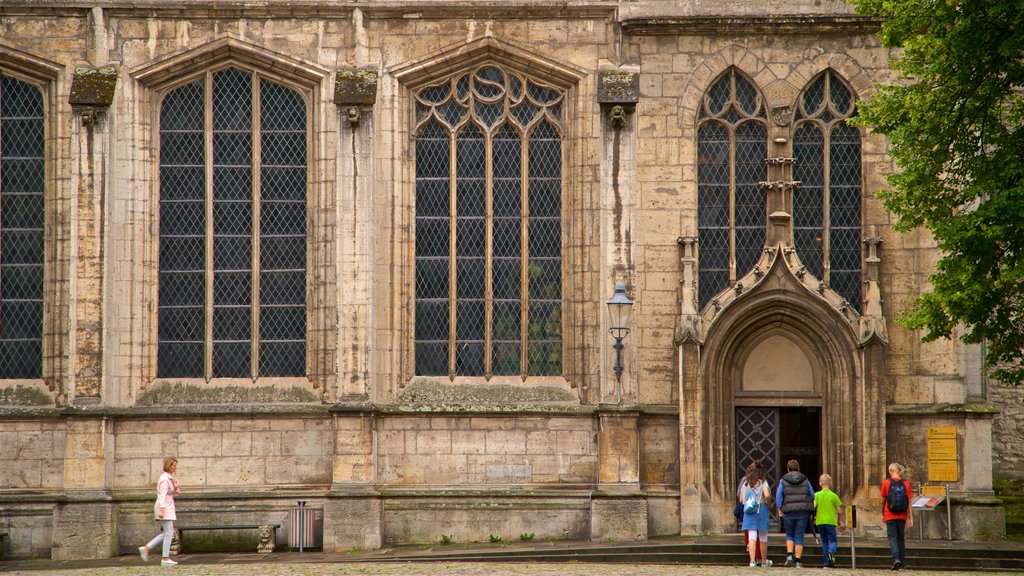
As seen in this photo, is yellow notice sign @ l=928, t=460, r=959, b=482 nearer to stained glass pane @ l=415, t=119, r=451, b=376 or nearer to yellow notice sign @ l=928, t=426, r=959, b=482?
yellow notice sign @ l=928, t=426, r=959, b=482

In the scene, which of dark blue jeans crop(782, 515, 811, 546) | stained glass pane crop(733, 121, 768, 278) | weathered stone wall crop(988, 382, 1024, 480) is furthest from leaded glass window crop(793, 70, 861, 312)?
dark blue jeans crop(782, 515, 811, 546)

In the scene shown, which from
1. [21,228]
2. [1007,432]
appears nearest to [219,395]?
[21,228]

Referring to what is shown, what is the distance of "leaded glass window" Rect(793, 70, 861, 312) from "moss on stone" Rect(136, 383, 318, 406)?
866 centimetres

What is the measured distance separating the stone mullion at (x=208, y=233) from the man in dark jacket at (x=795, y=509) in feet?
31.3

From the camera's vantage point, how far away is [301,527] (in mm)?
23250

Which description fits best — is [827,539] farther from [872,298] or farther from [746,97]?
[746,97]

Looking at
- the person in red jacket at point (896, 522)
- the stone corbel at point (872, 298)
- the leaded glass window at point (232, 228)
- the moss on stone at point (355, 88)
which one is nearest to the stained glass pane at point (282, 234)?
the leaded glass window at point (232, 228)

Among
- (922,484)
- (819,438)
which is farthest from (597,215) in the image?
(922,484)

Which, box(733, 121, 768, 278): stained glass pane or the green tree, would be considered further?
box(733, 121, 768, 278): stained glass pane

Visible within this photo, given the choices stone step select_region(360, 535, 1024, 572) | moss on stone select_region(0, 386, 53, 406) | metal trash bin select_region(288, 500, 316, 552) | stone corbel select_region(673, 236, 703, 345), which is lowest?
stone step select_region(360, 535, 1024, 572)

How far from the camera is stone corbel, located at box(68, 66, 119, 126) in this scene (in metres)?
23.6

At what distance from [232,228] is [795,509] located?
10.2m

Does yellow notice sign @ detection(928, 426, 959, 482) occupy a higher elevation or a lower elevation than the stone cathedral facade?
A: lower

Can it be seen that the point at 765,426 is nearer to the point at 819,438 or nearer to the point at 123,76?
the point at 819,438
